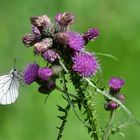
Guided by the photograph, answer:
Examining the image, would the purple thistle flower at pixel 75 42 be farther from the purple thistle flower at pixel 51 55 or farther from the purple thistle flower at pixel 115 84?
the purple thistle flower at pixel 115 84

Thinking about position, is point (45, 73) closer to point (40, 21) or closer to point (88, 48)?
point (40, 21)

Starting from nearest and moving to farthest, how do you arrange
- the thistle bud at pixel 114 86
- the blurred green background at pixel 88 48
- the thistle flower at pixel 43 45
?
the thistle flower at pixel 43 45
the thistle bud at pixel 114 86
the blurred green background at pixel 88 48

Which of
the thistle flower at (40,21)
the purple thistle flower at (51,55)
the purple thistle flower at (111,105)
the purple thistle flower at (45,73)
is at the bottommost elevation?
the purple thistle flower at (45,73)

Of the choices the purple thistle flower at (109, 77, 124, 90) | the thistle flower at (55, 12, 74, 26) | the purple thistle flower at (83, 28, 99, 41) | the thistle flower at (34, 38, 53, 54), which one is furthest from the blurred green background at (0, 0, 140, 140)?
the thistle flower at (34, 38, 53, 54)

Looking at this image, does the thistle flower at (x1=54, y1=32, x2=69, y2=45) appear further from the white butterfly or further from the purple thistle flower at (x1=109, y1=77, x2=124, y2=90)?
the white butterfly

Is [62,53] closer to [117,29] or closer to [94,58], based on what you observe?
[94,58]

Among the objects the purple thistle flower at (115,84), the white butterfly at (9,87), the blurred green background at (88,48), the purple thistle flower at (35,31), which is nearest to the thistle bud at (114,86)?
the purple thistle flower at (115,84)
